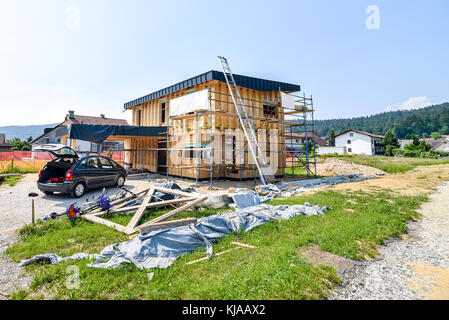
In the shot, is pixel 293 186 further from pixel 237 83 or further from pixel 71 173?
pixel 71 173

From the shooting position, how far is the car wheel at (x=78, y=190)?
336 inches

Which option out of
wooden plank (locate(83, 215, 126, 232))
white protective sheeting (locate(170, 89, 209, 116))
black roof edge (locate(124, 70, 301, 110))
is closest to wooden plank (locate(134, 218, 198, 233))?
wooden plank (locate(83, 215, 126, 232))

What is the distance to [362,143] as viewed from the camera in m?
61.5

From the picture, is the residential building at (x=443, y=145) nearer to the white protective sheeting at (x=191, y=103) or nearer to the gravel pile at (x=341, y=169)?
the gravel pile at (x=341, y=169)

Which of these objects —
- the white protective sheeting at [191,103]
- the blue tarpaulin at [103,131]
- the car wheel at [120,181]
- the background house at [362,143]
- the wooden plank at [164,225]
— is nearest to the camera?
the wooden plank at [164,225]

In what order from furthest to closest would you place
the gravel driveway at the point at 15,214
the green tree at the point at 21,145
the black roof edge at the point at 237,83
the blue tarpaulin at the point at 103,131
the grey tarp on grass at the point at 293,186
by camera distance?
the green tree at the point at 21,145 < the black roof edge at the point at 237,83 < the blue tarpaulin at the point at 103,131 < the grey tarp on grass at the point at 293,186 < the gravel driveway at the point at 15,214

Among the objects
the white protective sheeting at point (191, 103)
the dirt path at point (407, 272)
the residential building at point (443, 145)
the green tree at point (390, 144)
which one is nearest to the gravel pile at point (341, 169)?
the white protective sheeting at point (191, 103)

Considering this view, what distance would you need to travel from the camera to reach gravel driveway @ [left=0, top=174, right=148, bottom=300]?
3.14 metres

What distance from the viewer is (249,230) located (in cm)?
497

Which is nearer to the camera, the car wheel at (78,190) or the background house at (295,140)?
the car wheel at (78,190)

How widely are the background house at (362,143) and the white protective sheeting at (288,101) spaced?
54.7m

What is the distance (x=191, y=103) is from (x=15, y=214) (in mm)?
9051

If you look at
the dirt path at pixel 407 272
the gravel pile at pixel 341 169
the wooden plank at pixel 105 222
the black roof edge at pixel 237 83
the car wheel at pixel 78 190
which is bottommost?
the dirt path at pixel 407 272
